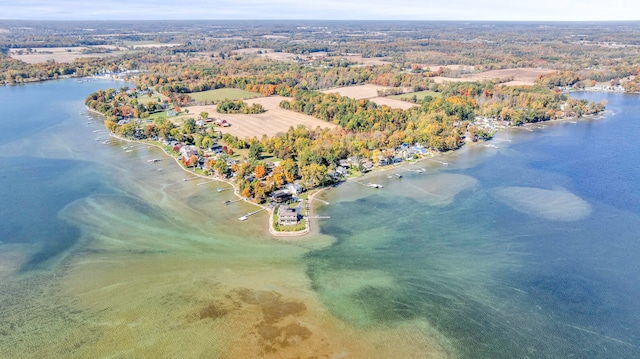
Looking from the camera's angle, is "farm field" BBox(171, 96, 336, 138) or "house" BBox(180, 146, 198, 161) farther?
"farm field" BBox(171, 96, 336, 138)

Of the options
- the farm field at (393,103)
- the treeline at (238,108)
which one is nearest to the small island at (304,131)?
the treeline at (238,108)

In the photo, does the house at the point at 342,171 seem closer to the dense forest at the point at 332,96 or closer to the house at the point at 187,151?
the dense forest at the point at 332,96

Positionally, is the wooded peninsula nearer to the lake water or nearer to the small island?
the small island

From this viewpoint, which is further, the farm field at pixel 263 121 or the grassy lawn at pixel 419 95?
the grassy lawn at pixel 419 95

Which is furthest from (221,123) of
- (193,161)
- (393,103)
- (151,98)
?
(393,103)

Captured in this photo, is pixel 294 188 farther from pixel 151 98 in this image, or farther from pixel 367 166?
pixel 151 98

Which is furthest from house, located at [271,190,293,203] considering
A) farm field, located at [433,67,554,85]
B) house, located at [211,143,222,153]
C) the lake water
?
farm field, located at [433,67,554,85]

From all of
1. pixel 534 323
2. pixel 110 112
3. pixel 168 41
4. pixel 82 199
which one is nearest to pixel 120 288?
pixel 82 199
